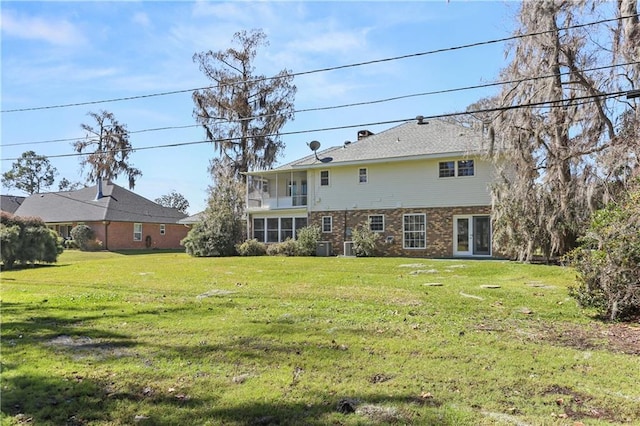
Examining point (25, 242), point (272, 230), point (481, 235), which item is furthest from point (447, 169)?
point (25, 242)

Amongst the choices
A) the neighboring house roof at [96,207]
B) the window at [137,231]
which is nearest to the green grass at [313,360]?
the neighboring house roof at [96,207]

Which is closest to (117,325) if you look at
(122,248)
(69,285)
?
(69,285)

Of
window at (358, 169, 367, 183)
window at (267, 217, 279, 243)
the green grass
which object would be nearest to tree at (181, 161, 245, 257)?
window at (267, 217, 279, 243)

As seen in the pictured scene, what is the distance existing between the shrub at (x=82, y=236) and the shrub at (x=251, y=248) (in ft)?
50.0

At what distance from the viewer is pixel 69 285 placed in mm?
12461

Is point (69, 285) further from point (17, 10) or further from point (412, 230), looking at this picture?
point (412, 230)

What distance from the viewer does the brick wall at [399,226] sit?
21.7 m

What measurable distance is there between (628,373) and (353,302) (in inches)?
192

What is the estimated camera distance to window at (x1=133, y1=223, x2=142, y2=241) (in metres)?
37.5

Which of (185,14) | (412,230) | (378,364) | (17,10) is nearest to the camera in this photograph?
(378,364)

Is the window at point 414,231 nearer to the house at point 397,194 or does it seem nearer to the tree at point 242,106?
the house at point 397,194

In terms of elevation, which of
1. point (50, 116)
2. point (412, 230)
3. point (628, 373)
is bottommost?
point (628, 373)

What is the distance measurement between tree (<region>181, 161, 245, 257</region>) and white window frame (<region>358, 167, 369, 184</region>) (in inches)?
302

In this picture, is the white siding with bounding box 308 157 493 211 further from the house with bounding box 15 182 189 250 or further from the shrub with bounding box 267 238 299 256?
the house with bounding box 15 182 189 250
